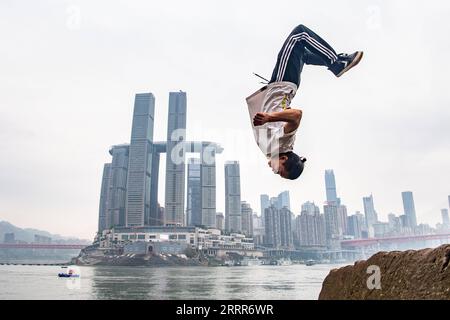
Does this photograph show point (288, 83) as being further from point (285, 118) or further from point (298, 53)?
point (285, 118)

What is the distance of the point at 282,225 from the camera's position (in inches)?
7008

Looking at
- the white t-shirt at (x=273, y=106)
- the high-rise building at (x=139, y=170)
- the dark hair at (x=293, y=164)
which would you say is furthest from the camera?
the high-rise building at (x=139, y=170)

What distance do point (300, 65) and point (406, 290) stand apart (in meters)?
3.18

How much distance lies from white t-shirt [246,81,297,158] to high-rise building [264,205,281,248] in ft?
576

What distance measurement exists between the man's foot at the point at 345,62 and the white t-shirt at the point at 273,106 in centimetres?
51

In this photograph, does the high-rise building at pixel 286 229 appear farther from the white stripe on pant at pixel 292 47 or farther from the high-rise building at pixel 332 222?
the white stripe on pant at pixel 292 47

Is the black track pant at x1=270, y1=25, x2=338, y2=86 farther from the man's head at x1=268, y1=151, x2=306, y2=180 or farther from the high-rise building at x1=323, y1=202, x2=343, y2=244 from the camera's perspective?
the high-rise building at x1=323, y1=202, x2=343, y2=244

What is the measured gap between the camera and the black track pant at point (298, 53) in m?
3.69

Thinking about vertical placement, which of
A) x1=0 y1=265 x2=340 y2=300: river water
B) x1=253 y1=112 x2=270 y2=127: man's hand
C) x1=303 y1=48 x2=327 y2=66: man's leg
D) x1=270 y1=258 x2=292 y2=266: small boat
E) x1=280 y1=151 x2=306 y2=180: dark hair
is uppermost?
x1=303 y1=48 x2=327 y2=66: man's leg

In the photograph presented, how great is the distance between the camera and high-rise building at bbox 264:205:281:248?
570 feet

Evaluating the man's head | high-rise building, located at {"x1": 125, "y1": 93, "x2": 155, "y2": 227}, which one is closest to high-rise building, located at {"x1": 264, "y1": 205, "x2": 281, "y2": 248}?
high-rise building, located at {"x1": 125, "y1": 93, "x2": 155, "y2": 227}

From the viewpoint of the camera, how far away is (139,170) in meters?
186

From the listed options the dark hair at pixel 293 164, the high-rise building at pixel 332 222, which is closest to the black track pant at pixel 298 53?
the dark hair at pixel 293 164

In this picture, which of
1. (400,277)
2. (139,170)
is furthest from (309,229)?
(400,277)
